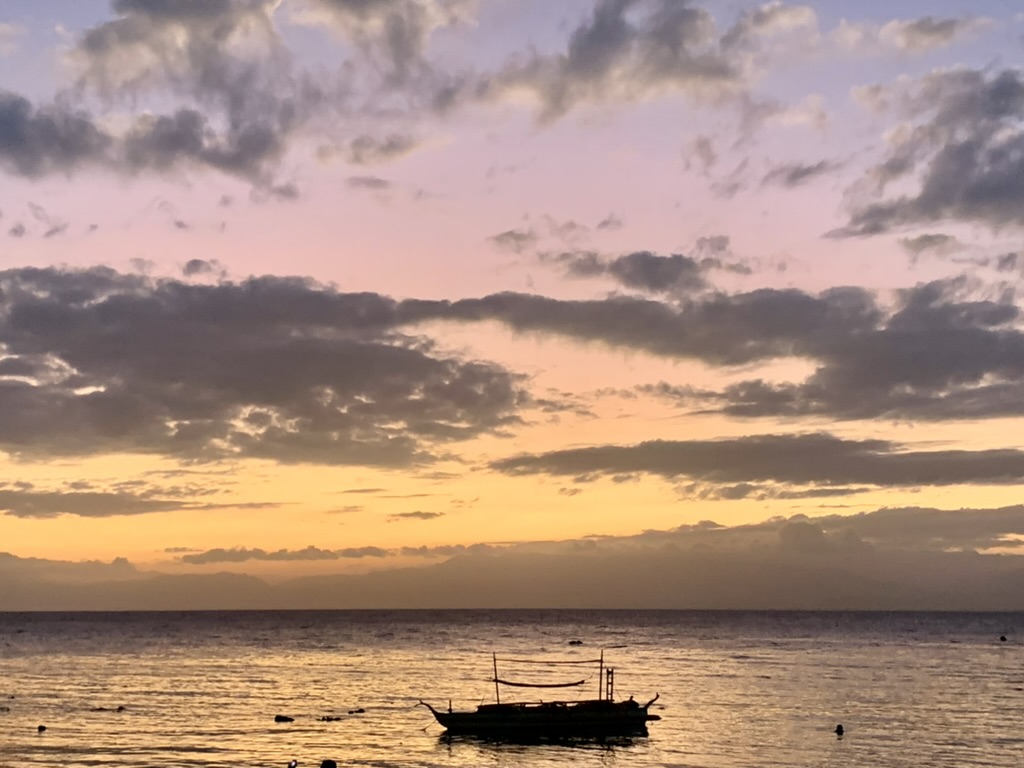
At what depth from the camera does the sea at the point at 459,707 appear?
6353 cm

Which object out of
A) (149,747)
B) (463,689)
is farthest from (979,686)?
(149,747)

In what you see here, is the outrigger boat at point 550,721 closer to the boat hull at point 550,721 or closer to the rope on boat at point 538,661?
the boat hull at point 550,721

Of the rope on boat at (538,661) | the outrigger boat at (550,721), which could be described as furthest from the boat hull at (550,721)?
the rope on boat at (538,661)

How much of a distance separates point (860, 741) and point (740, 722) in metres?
9.63

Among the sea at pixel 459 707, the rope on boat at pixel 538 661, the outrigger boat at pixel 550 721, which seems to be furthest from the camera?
the rope on boat at pixel 538 661

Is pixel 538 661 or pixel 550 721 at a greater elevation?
pixel 550 721

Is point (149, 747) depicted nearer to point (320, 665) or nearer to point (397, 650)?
point (320, 665)

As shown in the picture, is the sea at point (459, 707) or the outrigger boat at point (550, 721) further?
the outrigger boat at point (550, 721)

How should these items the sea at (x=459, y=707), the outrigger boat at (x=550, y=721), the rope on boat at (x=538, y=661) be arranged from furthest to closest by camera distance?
the rope on boat at (x=538, y=661) → the outrigger boat at (x=550, y=721) → the sea at (x=459, y=707)

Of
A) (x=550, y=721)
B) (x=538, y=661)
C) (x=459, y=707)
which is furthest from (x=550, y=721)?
(x=538, y=661)

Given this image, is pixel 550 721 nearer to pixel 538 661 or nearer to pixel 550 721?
pixel 550 721

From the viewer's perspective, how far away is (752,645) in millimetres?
177750

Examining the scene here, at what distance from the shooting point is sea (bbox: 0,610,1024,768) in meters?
63.5

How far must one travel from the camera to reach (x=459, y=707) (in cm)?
8781
